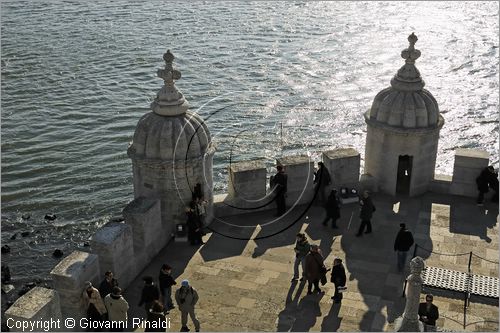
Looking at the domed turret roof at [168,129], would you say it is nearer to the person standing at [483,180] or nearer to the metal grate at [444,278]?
the metal grate at [444,278]

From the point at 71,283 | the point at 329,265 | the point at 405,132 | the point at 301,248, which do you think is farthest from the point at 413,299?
the point at 405,132

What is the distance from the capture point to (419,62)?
4984 centimetres

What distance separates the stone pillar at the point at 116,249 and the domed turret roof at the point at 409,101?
821cm

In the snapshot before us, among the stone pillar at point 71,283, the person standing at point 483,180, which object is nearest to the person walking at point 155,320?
the stone pillar at point 71,283

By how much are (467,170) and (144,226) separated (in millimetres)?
9398

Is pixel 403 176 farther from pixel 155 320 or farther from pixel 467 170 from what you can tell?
pixel 155 320

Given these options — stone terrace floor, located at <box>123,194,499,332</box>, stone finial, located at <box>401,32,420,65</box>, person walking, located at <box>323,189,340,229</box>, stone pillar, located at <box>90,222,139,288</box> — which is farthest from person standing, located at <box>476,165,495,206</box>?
stone pillar, located at <box>90,222,139,288</box>

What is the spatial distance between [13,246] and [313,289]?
1453 centimetres

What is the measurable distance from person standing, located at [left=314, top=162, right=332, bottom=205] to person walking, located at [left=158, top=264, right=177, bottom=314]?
6.16 m

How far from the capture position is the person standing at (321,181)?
21.1m

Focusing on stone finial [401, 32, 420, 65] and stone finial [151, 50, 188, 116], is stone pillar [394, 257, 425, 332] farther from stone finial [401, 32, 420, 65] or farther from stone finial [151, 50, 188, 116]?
stone finial [401, 32, 420, 65]

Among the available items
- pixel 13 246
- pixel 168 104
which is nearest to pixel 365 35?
pixel 13 246

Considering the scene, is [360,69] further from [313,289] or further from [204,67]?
[313,289]

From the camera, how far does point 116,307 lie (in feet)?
49.7
